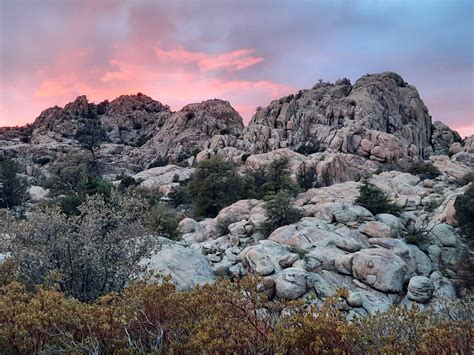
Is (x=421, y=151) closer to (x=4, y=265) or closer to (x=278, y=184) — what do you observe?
(x=278, y=184)

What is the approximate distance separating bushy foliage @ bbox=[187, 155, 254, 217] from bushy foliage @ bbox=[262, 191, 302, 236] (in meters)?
11.9

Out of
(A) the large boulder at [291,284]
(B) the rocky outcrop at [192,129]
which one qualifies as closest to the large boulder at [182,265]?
(A) the large boulder at [291,284]

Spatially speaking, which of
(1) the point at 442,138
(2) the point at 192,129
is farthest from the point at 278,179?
(1) the point at 442,138

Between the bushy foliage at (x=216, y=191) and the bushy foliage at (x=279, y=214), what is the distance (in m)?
11.9

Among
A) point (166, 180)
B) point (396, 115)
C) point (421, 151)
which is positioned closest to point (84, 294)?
point (166, 180)

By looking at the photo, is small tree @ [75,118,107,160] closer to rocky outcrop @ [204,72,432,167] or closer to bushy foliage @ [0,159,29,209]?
rocky outcrop @ [204,72,432,167]

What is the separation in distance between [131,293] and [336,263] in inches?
557

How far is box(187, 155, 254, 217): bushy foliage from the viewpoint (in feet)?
122

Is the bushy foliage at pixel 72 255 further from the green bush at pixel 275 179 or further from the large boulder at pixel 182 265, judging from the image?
the green bush at pixel 275 179

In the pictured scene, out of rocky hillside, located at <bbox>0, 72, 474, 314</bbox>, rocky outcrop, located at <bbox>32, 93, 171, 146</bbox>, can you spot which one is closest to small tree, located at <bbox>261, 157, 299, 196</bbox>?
rocky hillside, located at <bbox>0, 72, 474, 314</bbox>

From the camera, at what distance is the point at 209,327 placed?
5.87 meters

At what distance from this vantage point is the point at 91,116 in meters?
110

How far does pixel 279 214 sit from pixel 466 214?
12.4m

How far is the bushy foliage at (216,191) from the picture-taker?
3718 centimetres
